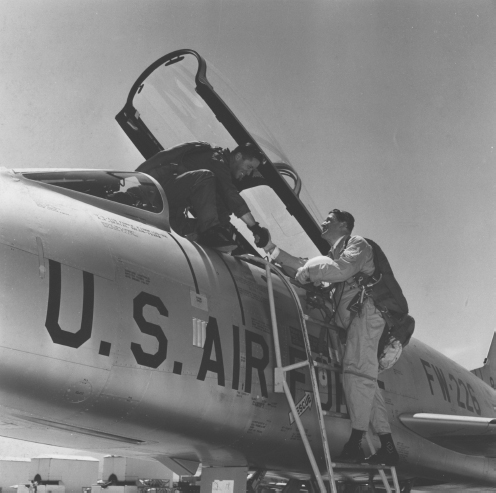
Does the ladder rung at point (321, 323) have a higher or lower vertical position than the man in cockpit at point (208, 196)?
lower

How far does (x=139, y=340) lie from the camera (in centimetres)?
366

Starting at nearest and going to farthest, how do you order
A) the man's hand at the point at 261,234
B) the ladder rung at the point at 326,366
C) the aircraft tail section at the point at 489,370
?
the ladder rung at the point at 326,366, the man's hand at the point at 261,234, the aircraft tail section at the point at 489,370

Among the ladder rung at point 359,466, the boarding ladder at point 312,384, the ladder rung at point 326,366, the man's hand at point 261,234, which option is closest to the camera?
the boarding ladder at point 312,384

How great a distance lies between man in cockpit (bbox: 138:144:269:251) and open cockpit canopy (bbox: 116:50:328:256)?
0.70 m

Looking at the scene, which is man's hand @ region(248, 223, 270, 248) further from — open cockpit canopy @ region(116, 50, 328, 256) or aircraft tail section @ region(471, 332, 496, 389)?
aircraft tail section @ region(471, 332, 496, 389)

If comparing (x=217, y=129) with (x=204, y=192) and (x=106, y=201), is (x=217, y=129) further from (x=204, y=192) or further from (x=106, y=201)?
(x=106, y=201)

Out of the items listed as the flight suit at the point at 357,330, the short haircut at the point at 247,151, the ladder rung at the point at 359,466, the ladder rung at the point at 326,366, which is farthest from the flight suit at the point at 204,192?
the ladder rung at the point at 359,466

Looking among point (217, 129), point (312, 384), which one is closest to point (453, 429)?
point (312, 384)

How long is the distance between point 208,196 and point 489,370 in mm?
9192

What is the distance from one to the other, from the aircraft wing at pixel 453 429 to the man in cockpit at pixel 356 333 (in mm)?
819

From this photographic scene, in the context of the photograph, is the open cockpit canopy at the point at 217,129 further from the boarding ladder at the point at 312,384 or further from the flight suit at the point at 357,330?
the boarding ladder at the point at 312,384

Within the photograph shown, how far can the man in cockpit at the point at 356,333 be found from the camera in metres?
5.05

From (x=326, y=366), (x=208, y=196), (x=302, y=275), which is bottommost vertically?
(x=326, y=366)

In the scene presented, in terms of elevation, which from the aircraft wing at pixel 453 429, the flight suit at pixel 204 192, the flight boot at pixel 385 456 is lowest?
the flight boot at pixel 385 456
